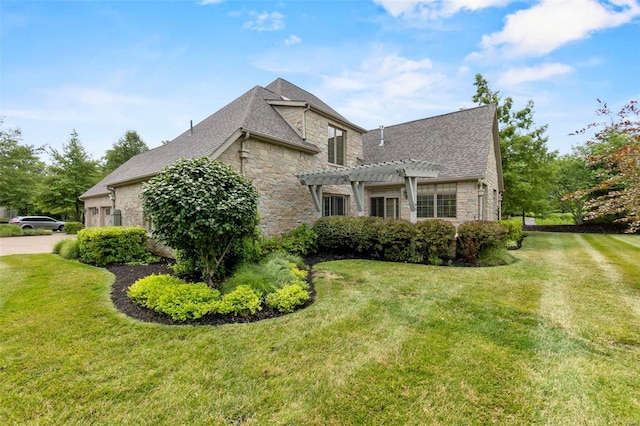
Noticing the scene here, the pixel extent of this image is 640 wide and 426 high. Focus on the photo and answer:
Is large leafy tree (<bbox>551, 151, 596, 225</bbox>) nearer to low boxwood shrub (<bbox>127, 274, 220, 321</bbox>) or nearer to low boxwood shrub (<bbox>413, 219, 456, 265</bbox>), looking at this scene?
low boxwood shrub (<bbox>413, 219, 456, 265</bbox>)

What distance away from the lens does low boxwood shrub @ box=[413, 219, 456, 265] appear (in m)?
7.85

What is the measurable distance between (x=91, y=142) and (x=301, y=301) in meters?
31.4

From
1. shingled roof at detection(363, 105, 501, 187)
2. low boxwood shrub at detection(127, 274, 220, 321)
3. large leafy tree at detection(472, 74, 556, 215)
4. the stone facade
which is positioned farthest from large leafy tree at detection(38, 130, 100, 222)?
large leafy tree at detection(472, 74, 556, 215)

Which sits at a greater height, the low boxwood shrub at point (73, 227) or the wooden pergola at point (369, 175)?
the wooden pergola at point (369, 175)

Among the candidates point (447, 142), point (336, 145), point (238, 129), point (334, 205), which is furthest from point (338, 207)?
point (447, 142)

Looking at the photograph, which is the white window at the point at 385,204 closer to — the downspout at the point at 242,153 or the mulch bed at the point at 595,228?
the downspout at the point at 242,153

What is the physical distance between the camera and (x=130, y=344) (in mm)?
3270

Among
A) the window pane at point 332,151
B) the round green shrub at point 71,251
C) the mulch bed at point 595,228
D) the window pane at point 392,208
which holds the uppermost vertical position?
the window pane at point 332,151

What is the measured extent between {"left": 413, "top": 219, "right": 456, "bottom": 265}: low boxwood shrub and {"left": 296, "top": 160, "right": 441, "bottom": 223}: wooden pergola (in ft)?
2.86

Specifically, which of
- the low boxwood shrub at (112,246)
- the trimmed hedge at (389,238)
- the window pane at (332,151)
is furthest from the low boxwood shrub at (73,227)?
the trimmed hedge at (389,238)

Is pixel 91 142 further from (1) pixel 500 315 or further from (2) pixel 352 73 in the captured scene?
(1) pixel 500 315

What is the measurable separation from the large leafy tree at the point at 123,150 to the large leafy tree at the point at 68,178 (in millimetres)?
8820

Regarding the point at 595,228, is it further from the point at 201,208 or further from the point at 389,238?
the point at 201,208

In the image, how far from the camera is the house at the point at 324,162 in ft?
29.7
